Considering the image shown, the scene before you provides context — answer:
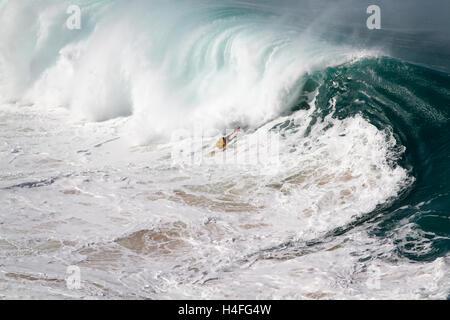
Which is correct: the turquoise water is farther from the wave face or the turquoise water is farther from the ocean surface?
the wave face

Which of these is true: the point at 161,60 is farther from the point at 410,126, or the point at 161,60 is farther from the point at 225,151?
the point at 410,126

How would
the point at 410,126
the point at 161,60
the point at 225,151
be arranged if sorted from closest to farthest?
the point at 410,126
the point at 225,151
the point at 161,60

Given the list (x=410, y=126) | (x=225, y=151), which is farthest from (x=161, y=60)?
(x=410, y=126)

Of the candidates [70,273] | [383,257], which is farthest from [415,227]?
[70,273]

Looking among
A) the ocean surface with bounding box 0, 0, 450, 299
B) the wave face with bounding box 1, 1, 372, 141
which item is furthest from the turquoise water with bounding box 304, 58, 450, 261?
the wave face with bounding box 1, 1, 372, 141

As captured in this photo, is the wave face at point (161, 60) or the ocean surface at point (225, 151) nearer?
the ocean surface at point (225, 151)

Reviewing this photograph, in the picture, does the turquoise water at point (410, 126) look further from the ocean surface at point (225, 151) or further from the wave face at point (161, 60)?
the wave face at point (161, 60)

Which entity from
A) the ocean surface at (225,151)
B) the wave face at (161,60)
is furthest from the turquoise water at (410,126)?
the wave face at (161,60)
